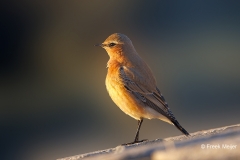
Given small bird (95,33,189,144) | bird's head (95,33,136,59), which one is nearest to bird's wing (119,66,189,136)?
small bird (95,33,189,144)

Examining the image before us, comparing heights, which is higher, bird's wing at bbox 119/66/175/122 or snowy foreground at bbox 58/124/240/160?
bird's wing at bbox 119/66/175/122

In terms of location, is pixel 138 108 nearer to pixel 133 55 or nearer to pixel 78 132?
pixel 133 55

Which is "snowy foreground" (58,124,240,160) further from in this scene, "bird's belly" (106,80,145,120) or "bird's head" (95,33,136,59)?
"bird's head" (95,33,136,59)

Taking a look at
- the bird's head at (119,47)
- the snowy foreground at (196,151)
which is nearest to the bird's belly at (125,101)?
the bird's head at (119,47)

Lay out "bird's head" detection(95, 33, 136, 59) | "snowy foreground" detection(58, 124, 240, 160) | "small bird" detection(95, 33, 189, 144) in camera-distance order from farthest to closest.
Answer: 1. "bird's head" detection(95, 33, 136, 59)
2. "small bird" detection(95, 33, 189, 144)
3. "snowy foreground" detection(58, 124, 240, 160)

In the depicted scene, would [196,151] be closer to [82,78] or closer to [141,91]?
[141,91]

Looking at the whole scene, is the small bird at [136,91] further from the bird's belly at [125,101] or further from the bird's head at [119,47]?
the bird's head at [119,47]

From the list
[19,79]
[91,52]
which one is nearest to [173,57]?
[91,52]

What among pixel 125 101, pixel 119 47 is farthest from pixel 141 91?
pixel 119 47
